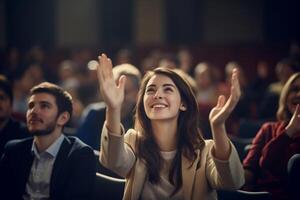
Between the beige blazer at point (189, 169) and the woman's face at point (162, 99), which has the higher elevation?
the woman's face at point (162, 99)

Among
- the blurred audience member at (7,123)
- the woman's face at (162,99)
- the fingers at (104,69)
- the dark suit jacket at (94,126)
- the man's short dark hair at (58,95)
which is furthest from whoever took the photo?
the dark suit jacket at (94,126)

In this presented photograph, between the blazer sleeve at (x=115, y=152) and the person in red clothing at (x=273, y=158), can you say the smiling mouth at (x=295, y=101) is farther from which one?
the blazer sleeve at (x=115, y=152)

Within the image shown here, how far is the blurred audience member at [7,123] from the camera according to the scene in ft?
15.0

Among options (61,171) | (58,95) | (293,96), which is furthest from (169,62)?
(61,171)

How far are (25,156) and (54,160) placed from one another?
0.19m

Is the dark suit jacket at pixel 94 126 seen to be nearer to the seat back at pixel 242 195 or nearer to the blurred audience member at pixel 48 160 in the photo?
the blurred audience member at pixel 48 160

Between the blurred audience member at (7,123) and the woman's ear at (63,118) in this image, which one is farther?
the blurred audience member at (7,123)

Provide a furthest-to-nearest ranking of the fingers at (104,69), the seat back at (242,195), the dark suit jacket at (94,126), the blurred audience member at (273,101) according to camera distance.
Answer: the blurred audience member at (273,101) < the dark suit jacket at (94,126) < the seat back at (242,195) < the fingers at (104,69)

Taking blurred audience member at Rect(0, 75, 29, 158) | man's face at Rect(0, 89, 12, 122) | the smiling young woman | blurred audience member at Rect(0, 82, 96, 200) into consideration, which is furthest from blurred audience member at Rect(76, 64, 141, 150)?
the smiling young woman

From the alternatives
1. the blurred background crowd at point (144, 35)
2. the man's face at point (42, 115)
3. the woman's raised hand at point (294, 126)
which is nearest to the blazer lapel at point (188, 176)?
the woman's raised hand at point (294, 126)

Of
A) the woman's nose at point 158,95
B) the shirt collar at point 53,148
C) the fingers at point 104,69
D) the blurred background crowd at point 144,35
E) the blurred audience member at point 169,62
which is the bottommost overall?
the shirt collar at point 53,148

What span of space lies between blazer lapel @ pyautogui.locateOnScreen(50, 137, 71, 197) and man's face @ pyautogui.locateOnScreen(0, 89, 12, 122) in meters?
1.00

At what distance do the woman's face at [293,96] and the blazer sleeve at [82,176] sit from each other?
132cm

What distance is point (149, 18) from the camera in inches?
571
